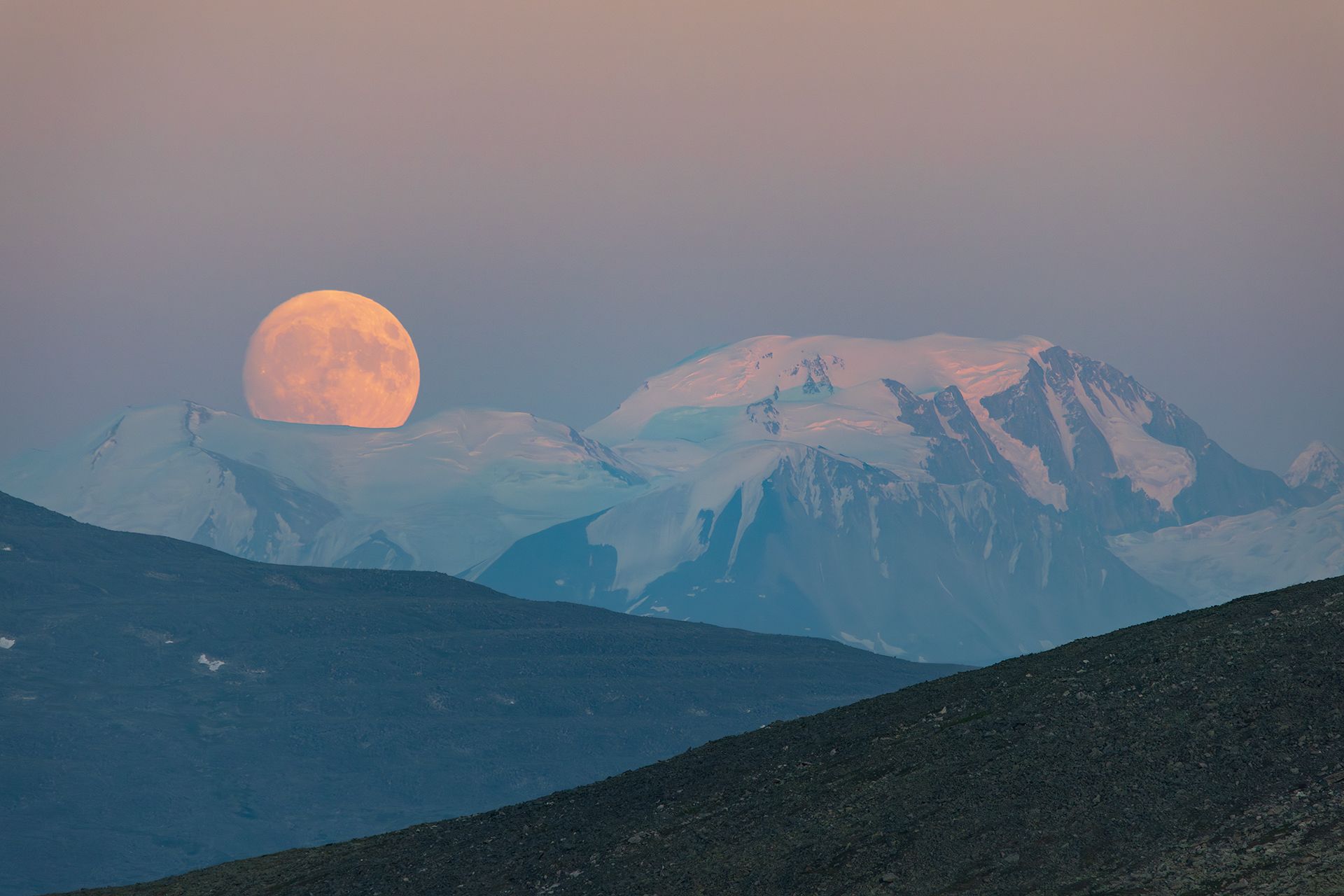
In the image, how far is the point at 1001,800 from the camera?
53.8 m

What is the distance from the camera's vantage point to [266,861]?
71875 mm

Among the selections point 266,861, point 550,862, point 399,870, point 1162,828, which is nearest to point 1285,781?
point 1162,828

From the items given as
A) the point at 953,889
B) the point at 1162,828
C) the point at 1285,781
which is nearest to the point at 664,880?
the point at 953,889

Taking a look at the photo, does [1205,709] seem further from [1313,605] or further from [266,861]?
[266,861]

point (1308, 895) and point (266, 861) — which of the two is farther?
point (266, 861)

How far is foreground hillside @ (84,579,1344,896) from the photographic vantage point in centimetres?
4781

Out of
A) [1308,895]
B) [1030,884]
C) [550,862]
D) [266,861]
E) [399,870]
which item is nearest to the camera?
[1308,895]

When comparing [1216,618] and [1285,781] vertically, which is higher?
[1216,618]

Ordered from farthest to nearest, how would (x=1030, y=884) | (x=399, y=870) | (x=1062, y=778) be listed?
(x=399, y=870) < (x=1062, y=778) < (x=1030, y=884)

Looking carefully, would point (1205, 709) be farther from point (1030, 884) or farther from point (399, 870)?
point (399, 870)

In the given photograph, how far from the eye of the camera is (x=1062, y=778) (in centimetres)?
5381

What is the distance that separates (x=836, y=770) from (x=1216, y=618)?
16026mm

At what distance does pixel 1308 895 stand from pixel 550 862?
27.4 meters

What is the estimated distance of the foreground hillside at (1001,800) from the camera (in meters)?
47.8
